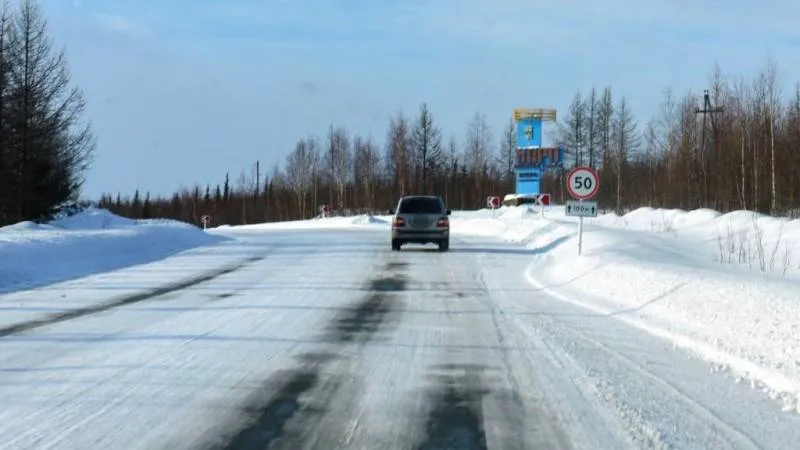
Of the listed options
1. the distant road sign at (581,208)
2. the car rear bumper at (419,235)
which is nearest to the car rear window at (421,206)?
the car rear bumper at (419,235)

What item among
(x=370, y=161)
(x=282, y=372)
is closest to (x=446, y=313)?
(x=282, y=372)

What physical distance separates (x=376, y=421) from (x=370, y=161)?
3389 inches

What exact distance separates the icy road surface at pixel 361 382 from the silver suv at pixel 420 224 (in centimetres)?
1297

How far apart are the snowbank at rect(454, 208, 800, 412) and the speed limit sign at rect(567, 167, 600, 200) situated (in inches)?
58.6

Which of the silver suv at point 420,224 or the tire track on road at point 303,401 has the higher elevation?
the silver suv at point 420,224

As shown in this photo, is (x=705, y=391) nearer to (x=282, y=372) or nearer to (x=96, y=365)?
(x=282, y=372)

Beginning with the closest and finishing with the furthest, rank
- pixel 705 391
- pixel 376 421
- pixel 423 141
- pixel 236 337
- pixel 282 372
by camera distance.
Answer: pixel 376 421
pixel 705 391
pixel 282 372
pixel 236 337
pixel 423 141

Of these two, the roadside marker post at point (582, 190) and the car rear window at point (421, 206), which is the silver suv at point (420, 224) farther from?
the roadside marker post at point (582, 190)

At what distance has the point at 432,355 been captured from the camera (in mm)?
8695

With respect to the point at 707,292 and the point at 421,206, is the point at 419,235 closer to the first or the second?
the point at 421,206

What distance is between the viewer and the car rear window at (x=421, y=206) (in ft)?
86.1

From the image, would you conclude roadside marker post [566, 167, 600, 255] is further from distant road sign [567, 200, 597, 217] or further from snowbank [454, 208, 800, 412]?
snowbank [454, 208, 800, 412]

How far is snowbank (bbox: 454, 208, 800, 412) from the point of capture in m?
7.98

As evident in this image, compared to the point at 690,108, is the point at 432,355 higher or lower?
lower
